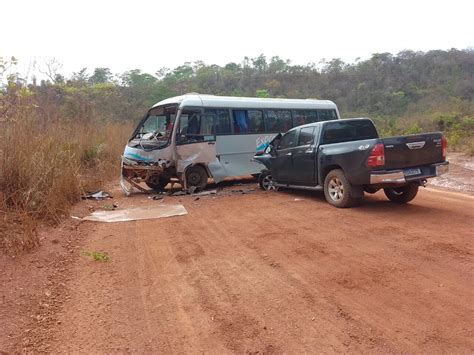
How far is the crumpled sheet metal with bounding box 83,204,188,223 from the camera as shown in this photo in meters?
8.65

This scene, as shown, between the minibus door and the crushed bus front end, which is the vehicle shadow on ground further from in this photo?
the crushed bus front end

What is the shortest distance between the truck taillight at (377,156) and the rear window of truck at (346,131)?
1882 millimetres

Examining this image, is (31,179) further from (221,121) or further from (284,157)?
(221,121)

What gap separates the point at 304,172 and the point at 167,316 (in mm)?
6408

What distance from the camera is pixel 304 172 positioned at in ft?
32.2

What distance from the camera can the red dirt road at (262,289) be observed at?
349cm

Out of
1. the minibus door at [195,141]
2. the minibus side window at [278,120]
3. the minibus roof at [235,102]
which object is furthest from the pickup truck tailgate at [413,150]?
the minibus side window at [278,120]

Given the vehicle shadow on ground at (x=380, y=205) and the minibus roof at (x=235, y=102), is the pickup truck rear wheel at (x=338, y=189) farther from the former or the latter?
the minibus roof at (x=235, y=102)

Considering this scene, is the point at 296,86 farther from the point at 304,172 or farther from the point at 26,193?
the point at 26,193

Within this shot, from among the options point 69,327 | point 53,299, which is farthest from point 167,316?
point 53,299

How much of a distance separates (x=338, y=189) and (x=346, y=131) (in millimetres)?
1694

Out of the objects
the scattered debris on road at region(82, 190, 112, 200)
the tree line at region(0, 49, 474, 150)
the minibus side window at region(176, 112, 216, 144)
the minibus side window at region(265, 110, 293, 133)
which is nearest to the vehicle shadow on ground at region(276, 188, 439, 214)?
the minibus side window at region(176, 112, 216, 144)

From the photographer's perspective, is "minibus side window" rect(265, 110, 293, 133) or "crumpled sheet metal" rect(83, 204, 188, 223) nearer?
"crumpled sheet metal" rect(83, 204, 188, 223)

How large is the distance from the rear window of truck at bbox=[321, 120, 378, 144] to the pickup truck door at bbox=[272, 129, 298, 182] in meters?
1.04
